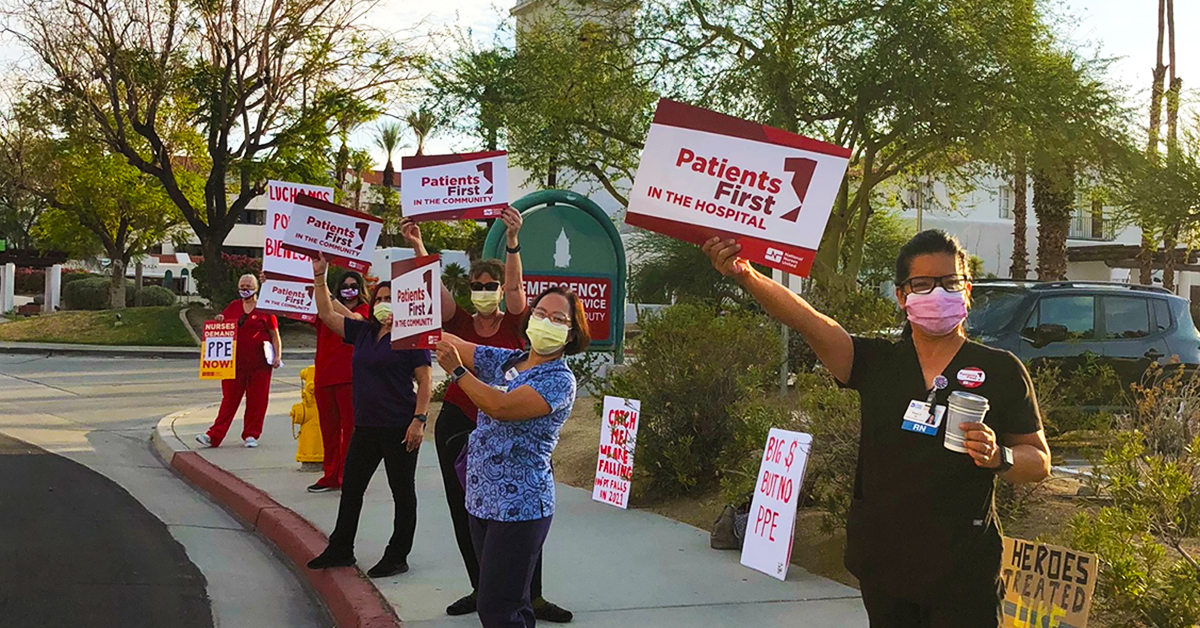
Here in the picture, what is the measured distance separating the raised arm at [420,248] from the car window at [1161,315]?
28.9ft

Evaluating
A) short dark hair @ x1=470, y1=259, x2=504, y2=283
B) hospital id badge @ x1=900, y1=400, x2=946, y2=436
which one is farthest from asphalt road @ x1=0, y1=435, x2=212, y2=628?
hospital id badge @ x1=900, y1=400, x2=946, y2=436

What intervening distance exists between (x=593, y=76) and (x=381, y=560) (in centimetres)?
Answer: 1532

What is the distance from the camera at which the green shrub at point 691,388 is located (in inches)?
336

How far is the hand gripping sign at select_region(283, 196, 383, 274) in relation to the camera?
772 centimetres

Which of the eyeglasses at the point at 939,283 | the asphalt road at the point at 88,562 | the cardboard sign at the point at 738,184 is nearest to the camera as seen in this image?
the eyeglasses at the point at 939,283

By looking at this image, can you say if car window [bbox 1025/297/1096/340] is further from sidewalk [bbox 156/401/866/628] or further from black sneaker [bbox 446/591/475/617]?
black sneaker [bbox 446/591/475/617]

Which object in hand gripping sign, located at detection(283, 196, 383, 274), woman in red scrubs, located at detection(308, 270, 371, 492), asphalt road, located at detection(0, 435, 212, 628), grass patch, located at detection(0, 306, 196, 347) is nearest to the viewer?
asphalt road, located at detection(0, 435, 212, 628)

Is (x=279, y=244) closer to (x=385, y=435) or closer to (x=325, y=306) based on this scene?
(x=325, y=306)

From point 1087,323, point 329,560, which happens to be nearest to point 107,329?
point 1087,323

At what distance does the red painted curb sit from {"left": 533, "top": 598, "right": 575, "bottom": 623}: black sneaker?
26.9 inches

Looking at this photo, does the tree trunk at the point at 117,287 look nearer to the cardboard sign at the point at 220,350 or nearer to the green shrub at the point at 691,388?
the cardboard sign at the point at 220,350

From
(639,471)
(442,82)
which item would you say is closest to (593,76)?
(442,82)

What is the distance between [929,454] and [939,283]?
492 millimetres

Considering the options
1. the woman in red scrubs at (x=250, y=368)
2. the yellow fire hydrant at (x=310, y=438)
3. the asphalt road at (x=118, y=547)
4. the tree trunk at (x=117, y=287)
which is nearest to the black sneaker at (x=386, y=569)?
the asphalt road at (x=118, y=547)
